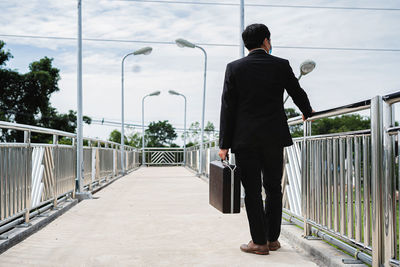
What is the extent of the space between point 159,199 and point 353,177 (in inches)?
221

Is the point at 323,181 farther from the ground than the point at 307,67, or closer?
closer

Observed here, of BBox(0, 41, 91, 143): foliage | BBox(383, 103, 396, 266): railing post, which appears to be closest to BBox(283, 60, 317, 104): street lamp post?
BBox(383, 103, 396, 266): railing post

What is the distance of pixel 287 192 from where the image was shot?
4758mm

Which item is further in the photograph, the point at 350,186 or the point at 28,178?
the point at 28,178

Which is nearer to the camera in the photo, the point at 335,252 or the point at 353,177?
the point at 353,177

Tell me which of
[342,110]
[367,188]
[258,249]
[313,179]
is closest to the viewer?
[367,188]

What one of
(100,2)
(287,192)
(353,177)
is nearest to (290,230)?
(287,192)

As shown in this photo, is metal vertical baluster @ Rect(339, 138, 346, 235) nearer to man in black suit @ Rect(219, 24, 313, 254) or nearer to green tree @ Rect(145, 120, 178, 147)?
man in black suit @ Rect(219, 24, 313, 254)

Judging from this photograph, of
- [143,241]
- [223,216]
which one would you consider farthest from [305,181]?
[223,216]

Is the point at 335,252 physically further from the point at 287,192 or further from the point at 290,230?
the point at 287,192

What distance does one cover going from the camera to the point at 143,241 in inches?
172

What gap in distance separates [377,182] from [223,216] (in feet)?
11.4

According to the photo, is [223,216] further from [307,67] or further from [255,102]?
[307,67]

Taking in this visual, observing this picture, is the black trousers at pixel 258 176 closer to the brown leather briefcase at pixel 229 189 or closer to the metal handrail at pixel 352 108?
the brown leather briefcase at pixel 229 189
